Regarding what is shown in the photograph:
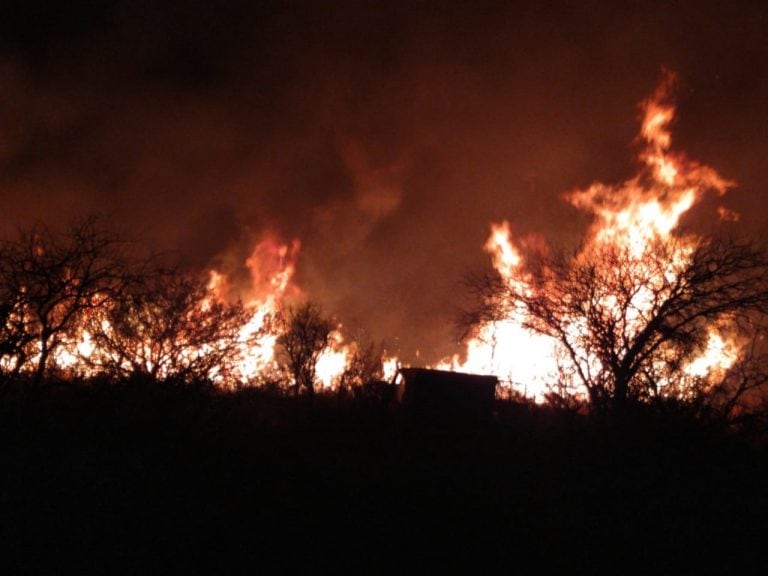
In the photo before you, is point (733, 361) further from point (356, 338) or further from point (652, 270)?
point (356, 338)

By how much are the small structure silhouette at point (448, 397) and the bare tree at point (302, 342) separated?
12.2m

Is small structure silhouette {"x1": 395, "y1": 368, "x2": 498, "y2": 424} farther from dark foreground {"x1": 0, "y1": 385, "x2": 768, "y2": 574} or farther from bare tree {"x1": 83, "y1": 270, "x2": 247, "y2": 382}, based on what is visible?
bare tree {"x1": 83, "y1": 270, "x2": 247, "y2": 382}

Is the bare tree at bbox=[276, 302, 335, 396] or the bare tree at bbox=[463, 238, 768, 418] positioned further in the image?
the bare tree at bbox=[276, 302, 335, 396]

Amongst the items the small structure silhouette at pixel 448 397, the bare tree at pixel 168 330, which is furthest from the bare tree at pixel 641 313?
the bare tree at pixel 168 330

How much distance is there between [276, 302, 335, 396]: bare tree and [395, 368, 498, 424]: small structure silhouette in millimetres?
12154

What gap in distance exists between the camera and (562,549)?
6.51 meters

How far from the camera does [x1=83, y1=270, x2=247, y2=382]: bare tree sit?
50.9ft

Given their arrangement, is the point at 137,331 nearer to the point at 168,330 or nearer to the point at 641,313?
the point at 168,330

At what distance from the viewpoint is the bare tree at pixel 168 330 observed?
15516 millimetres

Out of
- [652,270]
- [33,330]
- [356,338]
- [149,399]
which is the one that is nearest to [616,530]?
[149,399]

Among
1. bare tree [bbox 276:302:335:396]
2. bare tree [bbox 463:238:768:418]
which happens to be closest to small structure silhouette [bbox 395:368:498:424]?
bare tree [bbox 463:238:768:418]

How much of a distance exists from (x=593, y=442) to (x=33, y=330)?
12.5 meters

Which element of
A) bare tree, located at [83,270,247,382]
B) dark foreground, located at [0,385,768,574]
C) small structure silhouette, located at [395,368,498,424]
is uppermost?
bare tree, located at [83,270,247,382]

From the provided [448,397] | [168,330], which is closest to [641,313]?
[448,397]
